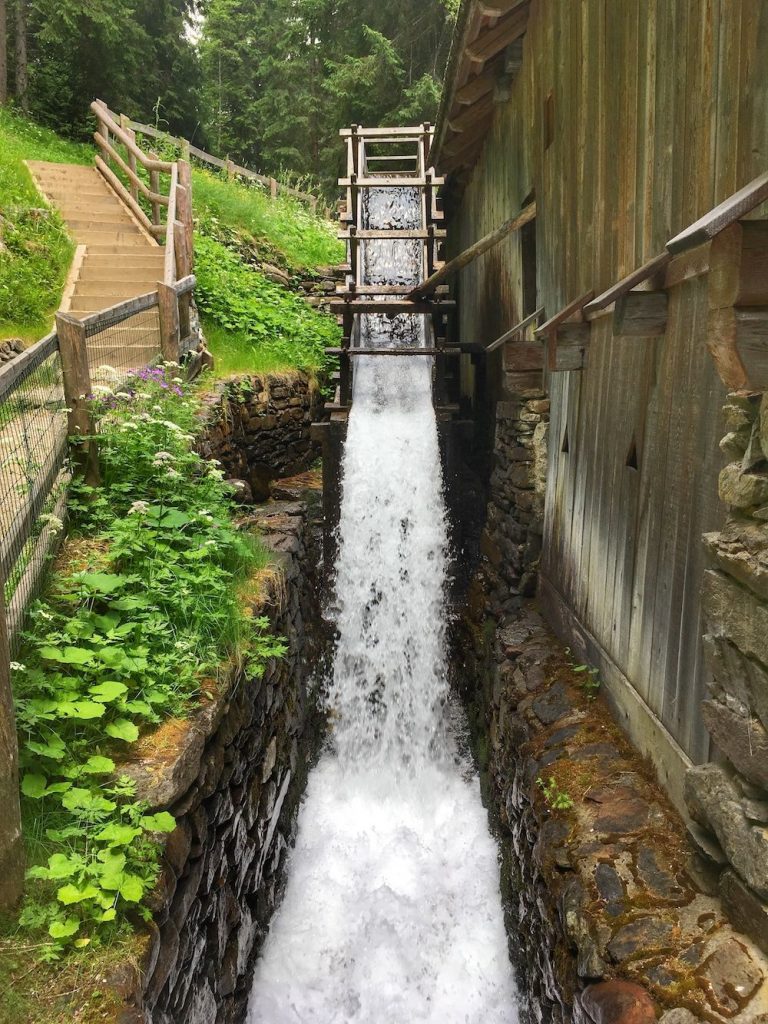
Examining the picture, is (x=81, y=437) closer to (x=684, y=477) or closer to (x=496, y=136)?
(x=684, y=477)

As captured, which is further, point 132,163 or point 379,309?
point 132,163

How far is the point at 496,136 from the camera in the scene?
7383 mm

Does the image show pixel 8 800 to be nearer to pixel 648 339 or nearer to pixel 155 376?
pixel 648 339

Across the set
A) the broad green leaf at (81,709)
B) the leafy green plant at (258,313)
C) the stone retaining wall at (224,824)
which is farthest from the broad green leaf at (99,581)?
the leafy green plant at (258,313)

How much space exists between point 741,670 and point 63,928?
2660 mm

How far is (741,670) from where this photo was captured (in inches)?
88.7

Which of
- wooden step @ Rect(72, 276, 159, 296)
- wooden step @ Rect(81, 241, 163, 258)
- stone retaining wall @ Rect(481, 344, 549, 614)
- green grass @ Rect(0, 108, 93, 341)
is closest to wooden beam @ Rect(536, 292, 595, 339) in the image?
stone retaining wall @ Rect(481, 344, 549, 614)

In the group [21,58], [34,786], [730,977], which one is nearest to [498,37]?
[34,786]

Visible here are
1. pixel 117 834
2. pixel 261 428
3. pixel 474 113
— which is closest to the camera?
pixel 117 834

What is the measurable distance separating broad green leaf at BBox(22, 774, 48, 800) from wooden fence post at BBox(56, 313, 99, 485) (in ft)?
7.63

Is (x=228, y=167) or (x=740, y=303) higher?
(x=228, y=167)

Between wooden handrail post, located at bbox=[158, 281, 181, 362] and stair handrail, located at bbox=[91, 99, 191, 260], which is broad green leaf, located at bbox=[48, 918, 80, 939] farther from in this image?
stair handrail, located at bbox=[91, 99, 191, 260]

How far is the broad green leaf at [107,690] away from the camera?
3146 millimetres

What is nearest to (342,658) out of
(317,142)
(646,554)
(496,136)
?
(646,554)
